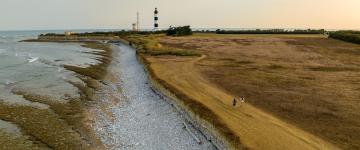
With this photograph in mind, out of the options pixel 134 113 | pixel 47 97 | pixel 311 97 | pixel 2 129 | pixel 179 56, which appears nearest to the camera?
pixel 2 129

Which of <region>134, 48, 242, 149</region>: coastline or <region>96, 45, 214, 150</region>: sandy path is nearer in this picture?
<region>134, 48, 242, 149</region>: coastline

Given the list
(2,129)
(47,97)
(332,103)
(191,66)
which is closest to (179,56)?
(191,66)

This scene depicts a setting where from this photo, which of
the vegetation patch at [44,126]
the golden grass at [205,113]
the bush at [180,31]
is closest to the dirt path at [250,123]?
the golden grass at [205,113]

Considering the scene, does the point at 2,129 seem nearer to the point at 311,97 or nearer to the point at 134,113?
the point at 134,113

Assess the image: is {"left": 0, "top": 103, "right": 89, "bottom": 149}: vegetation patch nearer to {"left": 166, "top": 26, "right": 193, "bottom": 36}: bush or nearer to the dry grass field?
the dry grass field

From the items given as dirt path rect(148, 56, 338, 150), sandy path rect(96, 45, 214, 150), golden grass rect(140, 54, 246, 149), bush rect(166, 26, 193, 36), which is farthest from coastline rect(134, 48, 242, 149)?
bush rect(166, 26, 193, 36)

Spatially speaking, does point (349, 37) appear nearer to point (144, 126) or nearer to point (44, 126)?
point (144, 126)
